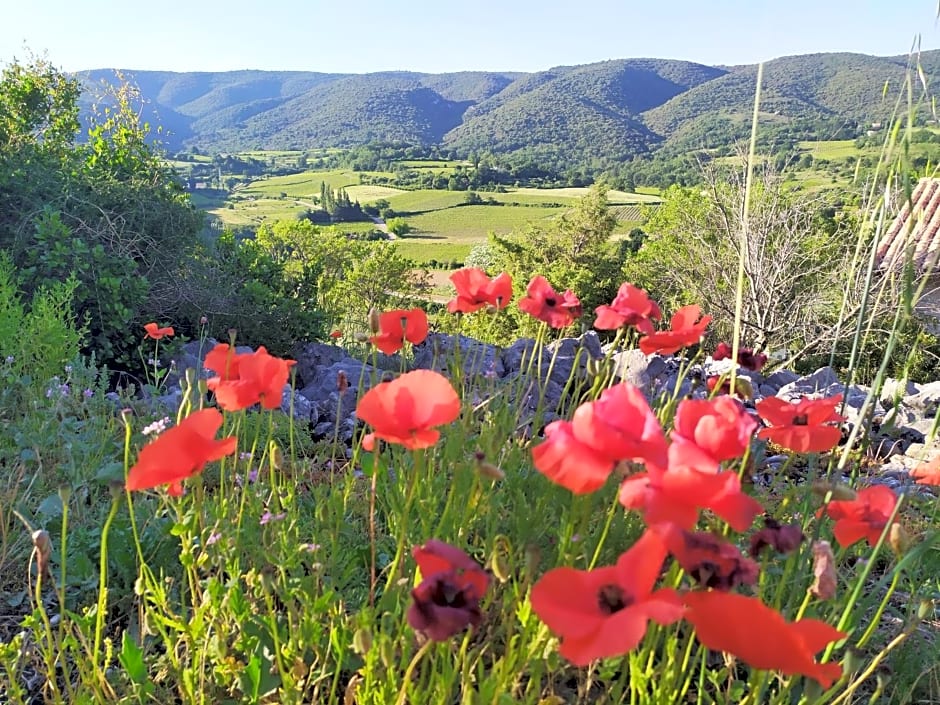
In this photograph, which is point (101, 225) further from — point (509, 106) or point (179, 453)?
point (509, 106)

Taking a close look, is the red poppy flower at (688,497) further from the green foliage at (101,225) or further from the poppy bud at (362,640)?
the green foliage at (101,225)

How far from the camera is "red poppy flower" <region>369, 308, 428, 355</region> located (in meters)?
1.69

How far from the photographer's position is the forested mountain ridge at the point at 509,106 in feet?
260

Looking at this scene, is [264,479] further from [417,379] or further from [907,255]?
[907,255]

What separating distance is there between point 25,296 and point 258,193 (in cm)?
7562

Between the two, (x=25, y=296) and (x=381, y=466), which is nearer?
(x=381, y=466)

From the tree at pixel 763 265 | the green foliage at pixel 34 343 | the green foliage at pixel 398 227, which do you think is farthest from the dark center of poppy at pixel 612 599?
A: the green foliage at pixel 398 227

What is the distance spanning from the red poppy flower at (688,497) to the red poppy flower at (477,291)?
1173 millimetres

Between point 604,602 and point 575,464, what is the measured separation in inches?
7.0

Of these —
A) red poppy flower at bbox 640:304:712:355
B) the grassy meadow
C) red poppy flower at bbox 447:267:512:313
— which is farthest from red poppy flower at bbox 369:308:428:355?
the grassy meadow

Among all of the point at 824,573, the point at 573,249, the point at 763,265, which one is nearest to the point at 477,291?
the point at 824,573

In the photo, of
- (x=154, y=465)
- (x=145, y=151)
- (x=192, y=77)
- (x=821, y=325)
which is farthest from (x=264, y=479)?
(x=192, y=77)

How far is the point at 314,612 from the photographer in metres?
1.34

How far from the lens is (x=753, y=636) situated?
733 mm
